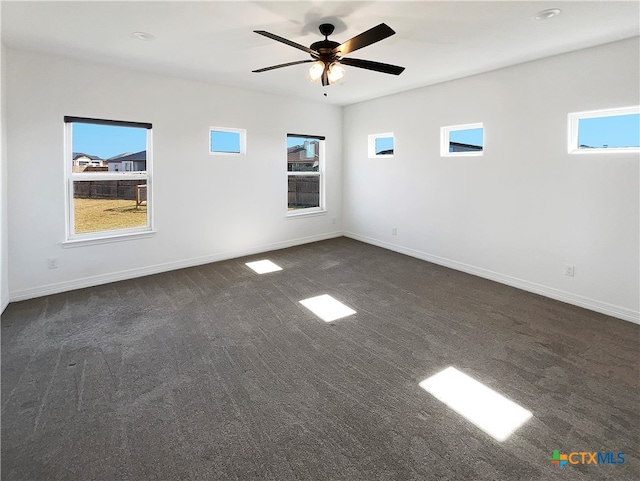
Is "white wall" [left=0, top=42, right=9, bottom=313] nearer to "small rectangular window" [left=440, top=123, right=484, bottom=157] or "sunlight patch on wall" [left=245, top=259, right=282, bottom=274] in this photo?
"sunlight patch on wall" [left=245, top=259, right=282, bottom=274]

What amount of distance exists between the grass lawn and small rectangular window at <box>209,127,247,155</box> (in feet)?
4.39

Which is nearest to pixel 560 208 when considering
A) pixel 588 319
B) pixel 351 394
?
pixel 588 319

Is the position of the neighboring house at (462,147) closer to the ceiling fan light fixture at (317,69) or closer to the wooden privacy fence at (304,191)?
the wooden privacy fence at (304,191)

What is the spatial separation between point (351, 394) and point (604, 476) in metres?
1.30

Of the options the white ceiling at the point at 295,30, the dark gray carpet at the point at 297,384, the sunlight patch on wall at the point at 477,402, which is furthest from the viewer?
the white ceiling at the point at 295,30

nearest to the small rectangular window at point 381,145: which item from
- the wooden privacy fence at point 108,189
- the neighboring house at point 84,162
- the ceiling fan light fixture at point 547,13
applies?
the ceiling fan light fixture at point 547,13

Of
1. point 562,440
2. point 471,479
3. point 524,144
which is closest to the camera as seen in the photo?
point 471,479

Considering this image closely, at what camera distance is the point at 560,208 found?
3.82 m

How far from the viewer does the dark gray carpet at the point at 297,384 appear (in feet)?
5.65

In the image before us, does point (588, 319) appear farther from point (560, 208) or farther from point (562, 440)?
point (562, 440)

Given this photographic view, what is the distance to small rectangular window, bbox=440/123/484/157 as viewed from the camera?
4617 millimetres

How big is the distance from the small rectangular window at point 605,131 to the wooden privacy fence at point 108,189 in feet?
17.0

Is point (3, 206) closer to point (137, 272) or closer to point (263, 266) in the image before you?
point (137, 272)

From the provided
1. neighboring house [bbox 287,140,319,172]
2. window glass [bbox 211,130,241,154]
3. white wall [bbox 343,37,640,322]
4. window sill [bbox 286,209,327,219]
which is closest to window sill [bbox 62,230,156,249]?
window glass [bbox 211,130,241,154]
